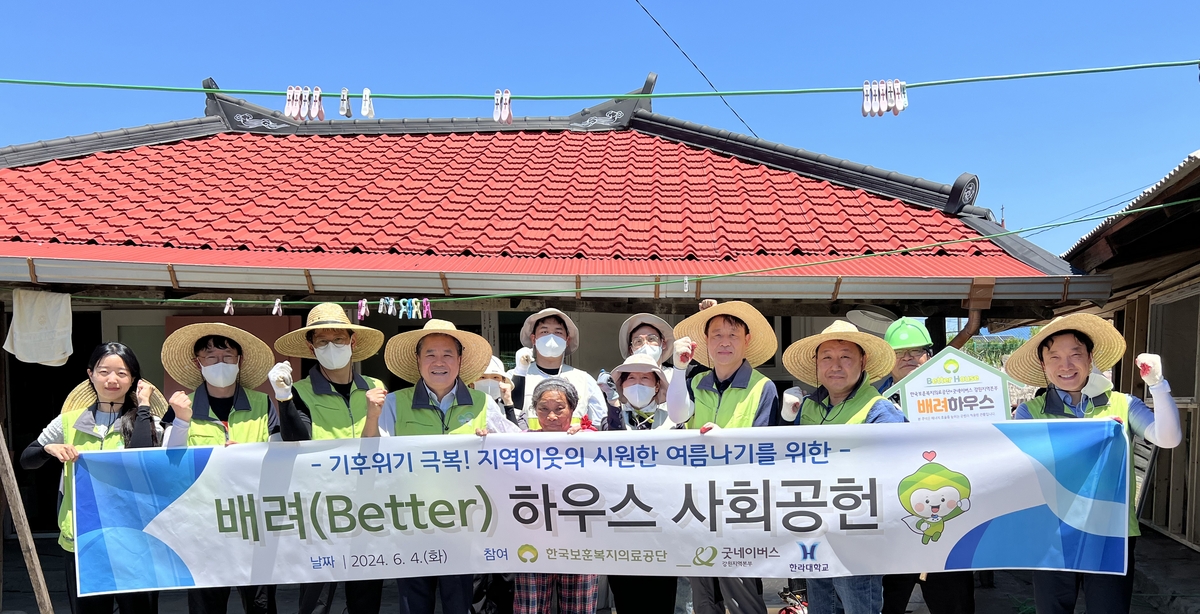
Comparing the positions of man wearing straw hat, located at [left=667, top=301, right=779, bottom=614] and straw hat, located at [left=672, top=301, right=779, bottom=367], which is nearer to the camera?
man wearing straw hat, located at [left=667, top=301, right=779, bottom=614]

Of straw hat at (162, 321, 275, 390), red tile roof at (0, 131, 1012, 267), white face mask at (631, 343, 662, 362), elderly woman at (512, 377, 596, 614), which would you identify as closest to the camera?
elderly woman at (512, 377, 596, 614)

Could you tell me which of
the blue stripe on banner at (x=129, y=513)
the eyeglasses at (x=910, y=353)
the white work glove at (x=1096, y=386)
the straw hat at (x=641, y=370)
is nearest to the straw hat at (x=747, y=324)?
the straw hat at (x=641, y=370)

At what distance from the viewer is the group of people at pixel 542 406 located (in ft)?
11.1

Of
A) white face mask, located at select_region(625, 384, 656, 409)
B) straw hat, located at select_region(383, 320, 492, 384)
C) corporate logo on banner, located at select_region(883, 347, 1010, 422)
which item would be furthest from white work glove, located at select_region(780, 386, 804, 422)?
straw hat, located at select_region(383, 320, 492, 384)

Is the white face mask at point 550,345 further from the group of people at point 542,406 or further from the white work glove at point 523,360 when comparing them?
the group of people at point 542,406

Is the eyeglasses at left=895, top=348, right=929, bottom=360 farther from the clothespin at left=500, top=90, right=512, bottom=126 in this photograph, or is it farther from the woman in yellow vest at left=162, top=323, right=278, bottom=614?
the woman in yellow vest at left=162, top=323, right=278, bottom=614

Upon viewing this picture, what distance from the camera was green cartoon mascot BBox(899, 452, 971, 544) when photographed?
3.33 m

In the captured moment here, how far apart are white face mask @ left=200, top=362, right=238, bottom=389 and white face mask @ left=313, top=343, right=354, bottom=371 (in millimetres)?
400

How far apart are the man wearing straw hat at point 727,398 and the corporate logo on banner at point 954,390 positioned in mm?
826

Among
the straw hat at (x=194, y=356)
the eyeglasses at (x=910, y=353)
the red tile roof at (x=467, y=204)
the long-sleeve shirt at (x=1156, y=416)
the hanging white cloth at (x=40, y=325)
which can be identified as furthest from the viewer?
the red tile roof at (x=467, y=204)

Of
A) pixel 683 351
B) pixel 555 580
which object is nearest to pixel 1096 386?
pixel 683 351

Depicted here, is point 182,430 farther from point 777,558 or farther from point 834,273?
point 834,273

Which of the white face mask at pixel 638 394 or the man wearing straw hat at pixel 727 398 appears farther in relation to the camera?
the white face mask at pixel 638 394

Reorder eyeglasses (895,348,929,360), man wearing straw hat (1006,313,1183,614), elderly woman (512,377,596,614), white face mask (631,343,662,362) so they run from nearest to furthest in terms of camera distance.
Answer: man wearing straw hat (1006,313,1183,614) → elderly woman (512,377,596,614) → white face mask (631,343,662,362) → eyeglasses (895,348,929,360)
